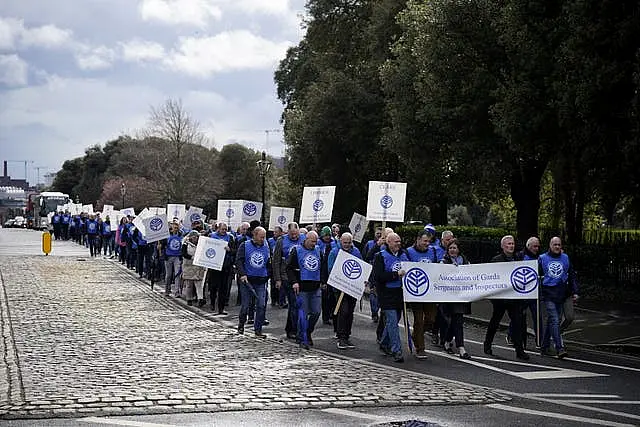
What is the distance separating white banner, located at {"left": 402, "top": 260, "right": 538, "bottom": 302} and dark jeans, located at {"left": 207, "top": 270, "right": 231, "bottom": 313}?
6679 millimetres

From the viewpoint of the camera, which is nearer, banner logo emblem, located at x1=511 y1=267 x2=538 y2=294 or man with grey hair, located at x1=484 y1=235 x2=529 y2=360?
man with grey hair, located at x1=484 y1=235 x2=529 y2=360

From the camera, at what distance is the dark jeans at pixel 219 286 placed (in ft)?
62.8

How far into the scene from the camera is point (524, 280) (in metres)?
13.9

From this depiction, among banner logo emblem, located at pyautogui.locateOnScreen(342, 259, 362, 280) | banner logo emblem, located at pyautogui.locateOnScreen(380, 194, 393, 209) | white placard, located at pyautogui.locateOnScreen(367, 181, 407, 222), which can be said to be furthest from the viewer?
banner logo emblem, located at pyautogui.locateOnScreen(380, 194, 393, 209)

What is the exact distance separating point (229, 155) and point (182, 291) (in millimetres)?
58700

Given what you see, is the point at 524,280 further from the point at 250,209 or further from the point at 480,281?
the point at 250,209

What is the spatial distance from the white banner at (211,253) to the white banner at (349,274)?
5.01 metres

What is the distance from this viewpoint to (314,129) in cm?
4128

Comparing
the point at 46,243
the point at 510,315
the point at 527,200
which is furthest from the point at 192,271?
the point at 46,243

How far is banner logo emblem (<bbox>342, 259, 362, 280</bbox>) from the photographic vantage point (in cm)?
1438

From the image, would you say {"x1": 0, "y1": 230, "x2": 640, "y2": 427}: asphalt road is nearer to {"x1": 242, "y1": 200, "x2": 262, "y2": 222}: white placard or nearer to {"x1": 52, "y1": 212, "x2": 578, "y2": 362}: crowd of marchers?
{"x1": 52, "y1": 212, "x2": 578, "y2": 362}: crowd of marchers

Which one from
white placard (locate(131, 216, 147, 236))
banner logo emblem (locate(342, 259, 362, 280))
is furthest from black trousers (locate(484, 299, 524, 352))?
white placard (locate(131, 216, 147, 236))

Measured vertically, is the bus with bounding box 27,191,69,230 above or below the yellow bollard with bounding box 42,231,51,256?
above

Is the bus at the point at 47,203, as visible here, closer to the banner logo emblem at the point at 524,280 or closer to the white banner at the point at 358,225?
the white banner at the point at 358,225
